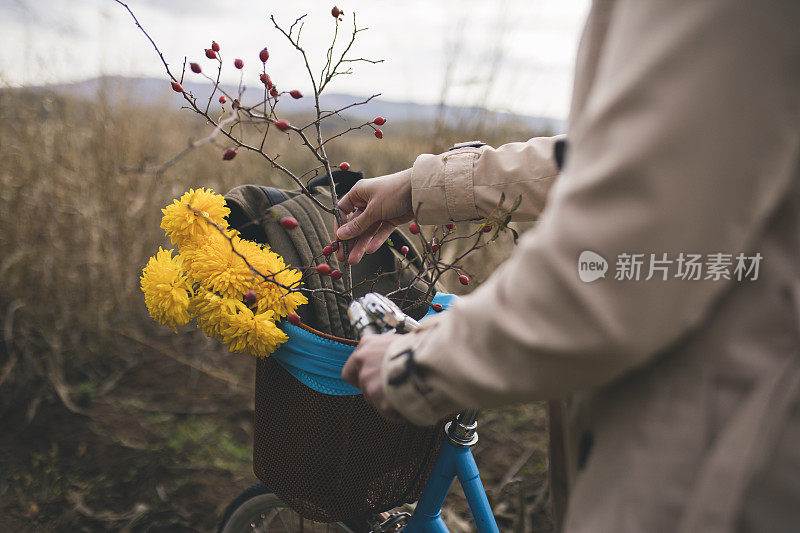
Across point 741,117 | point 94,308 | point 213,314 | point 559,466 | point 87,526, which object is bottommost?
point 87,526

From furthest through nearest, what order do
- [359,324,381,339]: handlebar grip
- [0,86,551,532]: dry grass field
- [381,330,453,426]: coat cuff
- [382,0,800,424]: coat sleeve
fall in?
[0,86,551,532]: dry grass field < [359,324,381,339]: handlebar grip < [381,330,453,426]: coat cuff < [382,0,800,424]: coat sleeve

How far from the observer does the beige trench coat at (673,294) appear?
51 cm

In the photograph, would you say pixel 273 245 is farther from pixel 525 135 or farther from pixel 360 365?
pixel 525 135

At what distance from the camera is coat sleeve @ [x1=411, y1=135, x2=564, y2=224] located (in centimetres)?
107

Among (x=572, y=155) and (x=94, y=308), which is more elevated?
(x=572, y=155)

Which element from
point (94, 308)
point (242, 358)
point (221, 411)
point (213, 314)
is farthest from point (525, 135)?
point (213, 314)

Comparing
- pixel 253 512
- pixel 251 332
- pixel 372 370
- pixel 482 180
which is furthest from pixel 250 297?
pixel 253 512

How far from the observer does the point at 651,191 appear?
0.52 metres

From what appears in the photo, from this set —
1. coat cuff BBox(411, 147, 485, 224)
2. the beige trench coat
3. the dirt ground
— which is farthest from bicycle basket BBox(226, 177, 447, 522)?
the dirt ground

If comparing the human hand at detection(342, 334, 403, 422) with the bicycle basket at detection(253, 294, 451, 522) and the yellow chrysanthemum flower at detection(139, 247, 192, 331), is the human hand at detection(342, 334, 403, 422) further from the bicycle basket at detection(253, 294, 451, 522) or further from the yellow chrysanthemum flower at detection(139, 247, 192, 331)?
the yellow chrysanthemum flower at detection(139, 247, 192, 331)

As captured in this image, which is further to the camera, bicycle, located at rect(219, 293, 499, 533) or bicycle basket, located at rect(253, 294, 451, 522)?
bicycle basket, located at rect(253, 294, 451, 522)

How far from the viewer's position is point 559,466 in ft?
2.70

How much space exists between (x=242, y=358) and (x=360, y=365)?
2828mm

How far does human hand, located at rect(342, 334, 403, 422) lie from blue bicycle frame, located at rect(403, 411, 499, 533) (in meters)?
0.43
